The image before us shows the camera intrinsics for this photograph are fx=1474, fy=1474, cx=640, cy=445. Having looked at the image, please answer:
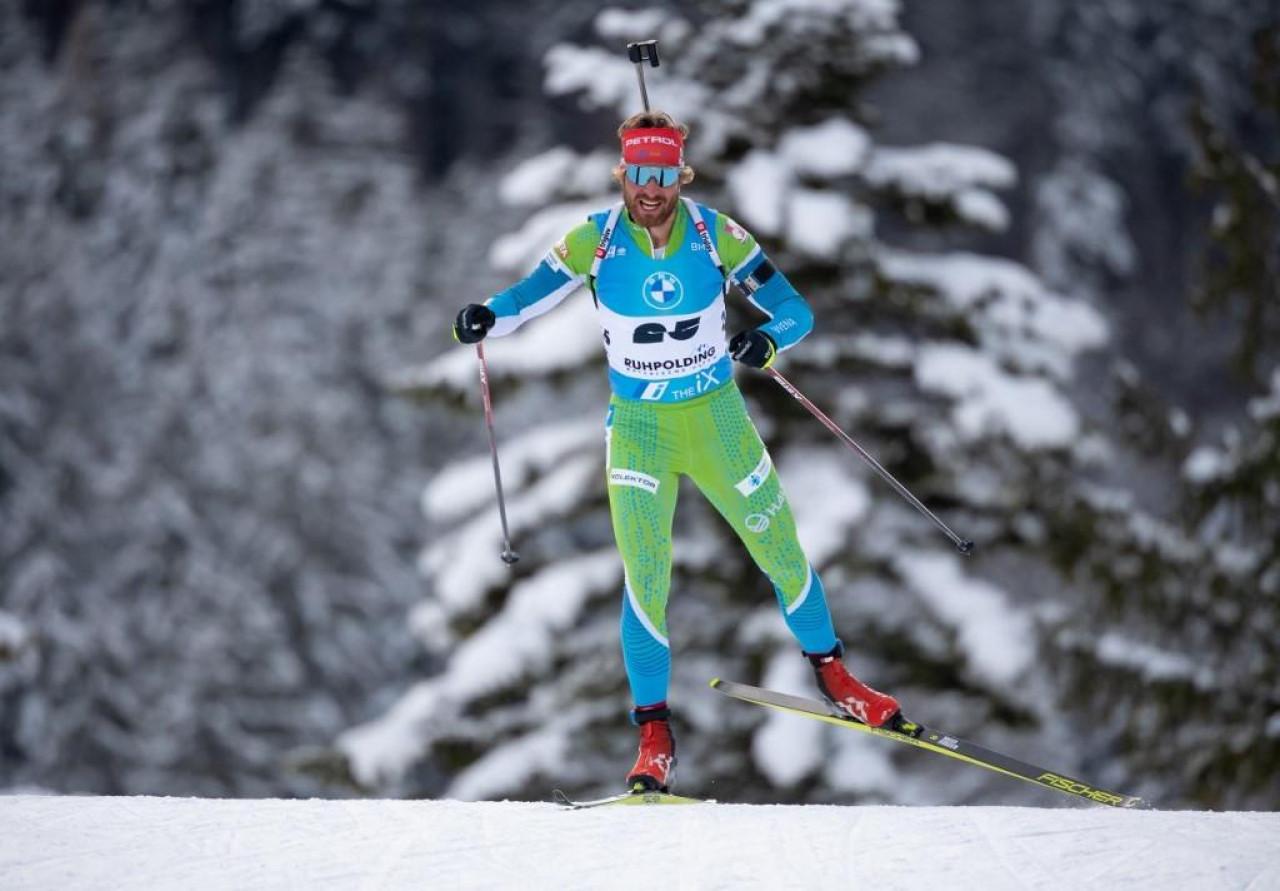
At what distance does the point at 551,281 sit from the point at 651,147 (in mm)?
658

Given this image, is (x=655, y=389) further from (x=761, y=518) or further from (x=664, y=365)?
(x=761, y=518)

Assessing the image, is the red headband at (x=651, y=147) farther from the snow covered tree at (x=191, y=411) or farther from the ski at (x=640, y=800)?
the snow covered tree at (x=191, y=411)

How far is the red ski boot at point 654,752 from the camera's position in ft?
18.7

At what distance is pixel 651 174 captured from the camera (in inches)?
214

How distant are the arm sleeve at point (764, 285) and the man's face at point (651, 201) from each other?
225 mm

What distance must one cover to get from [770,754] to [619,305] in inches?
153

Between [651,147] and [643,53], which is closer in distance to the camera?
[651,147]

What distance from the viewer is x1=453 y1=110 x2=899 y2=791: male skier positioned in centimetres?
550

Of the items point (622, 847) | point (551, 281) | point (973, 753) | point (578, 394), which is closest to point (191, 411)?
point (578, 394)

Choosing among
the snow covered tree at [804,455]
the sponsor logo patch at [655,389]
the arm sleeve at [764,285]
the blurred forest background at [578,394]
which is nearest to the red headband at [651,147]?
the arm sleeve at [764,285]

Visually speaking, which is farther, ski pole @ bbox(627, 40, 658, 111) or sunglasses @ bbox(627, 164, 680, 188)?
ski pole @ bbox(627, 40, 658, 111)

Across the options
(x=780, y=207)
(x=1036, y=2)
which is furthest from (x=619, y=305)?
(x=1036, y=2)

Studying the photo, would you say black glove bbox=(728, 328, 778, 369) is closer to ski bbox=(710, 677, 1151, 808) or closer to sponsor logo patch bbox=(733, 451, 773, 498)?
sponsor logo patch bbox=(733, 451, 773, 498)

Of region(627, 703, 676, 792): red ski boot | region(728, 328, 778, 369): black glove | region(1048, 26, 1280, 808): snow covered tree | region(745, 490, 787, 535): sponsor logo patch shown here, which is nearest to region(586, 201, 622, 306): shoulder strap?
region(728, 328, 778, 369): black glove
